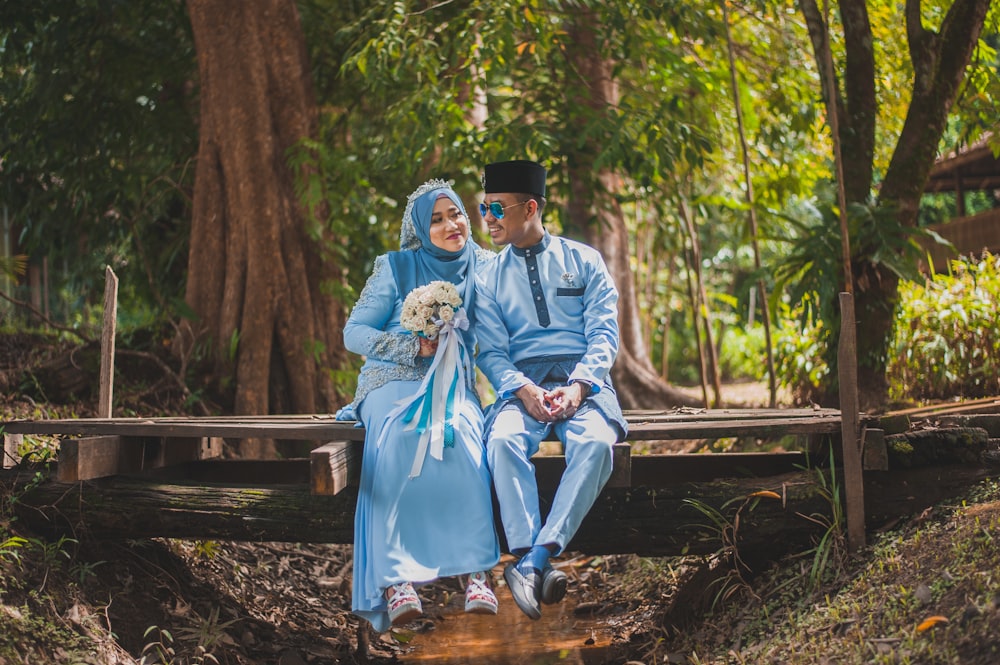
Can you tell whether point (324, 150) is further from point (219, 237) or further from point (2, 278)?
point (2, 278)

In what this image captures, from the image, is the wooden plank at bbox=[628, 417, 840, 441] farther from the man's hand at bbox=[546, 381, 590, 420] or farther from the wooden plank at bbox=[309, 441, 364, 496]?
the wooden plank at bbox=[309, 441, 364, 496]

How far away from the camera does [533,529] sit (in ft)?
13.5

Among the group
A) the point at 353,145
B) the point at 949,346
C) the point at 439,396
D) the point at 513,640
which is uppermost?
the point at 353,145

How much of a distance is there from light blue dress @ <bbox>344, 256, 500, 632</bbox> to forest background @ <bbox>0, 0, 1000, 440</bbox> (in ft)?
9.92

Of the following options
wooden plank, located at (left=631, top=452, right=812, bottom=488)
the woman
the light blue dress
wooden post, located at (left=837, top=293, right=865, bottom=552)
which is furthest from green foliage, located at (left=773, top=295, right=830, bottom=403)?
the light blue dress

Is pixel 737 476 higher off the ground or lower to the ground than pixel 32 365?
lower

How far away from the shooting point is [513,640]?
530cm

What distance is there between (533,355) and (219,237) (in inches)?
148

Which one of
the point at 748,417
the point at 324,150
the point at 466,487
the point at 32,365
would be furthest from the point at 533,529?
the point at 32,365

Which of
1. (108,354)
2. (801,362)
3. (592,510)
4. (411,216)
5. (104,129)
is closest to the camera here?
(592,510)

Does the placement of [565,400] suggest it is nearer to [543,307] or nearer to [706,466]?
[543,307]

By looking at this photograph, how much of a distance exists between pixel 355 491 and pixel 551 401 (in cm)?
116

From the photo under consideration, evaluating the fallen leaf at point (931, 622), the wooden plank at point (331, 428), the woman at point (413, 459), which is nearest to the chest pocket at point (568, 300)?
the woman at point (413, 459)

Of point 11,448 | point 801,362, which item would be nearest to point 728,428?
point 11,448
